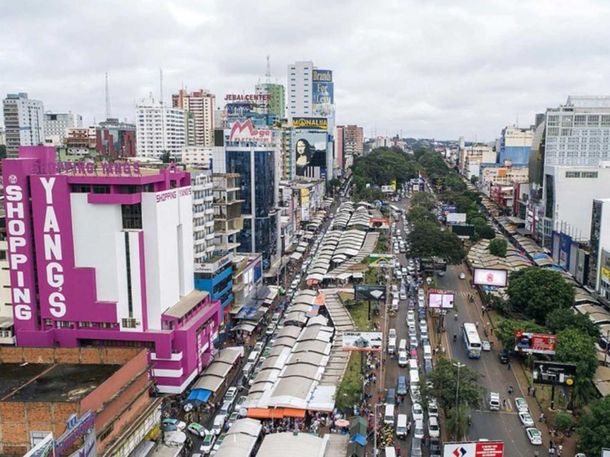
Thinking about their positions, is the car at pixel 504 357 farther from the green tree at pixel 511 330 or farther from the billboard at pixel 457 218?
the billboard at pixel 457 218

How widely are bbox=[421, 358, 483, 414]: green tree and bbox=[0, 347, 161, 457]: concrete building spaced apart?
16.2 meters

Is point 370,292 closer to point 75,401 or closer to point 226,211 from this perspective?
point 226,211

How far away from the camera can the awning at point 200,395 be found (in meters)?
39.0

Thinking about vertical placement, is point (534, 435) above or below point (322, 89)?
below

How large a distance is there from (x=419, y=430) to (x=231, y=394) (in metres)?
12.5

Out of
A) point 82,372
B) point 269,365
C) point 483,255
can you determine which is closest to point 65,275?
point 82,372

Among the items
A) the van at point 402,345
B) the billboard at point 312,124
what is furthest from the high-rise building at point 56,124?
the van at point 402,345

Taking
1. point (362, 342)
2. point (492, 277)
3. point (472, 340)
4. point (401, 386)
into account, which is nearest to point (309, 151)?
point (492, 277)

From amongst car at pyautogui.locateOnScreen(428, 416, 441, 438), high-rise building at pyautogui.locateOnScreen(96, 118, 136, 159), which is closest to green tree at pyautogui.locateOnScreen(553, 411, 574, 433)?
car at pyautogui.locateOnScreen(428, 416, 441, 438)

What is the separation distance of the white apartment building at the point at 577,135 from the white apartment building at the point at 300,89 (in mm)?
97113

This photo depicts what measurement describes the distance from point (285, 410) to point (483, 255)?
4824 cm

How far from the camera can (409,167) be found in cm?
17625

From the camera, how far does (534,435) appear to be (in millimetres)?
34656

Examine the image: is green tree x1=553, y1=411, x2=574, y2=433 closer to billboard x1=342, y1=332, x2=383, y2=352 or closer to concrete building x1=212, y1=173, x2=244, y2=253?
billboard x1=342, y1=332, x2=383, y2=352
